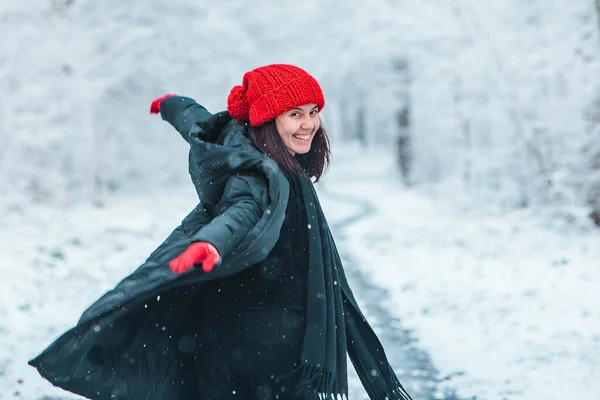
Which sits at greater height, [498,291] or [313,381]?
[313,381]

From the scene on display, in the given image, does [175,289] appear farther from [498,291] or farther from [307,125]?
[498,291]

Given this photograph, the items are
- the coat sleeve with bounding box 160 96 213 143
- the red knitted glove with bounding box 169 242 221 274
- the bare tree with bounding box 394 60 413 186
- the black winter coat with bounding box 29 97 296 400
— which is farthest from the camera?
the bare tree with bounding box 394 60 413 186

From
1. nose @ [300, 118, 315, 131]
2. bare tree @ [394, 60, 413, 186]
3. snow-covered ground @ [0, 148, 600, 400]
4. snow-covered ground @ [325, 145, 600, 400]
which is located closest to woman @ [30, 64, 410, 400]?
nose @ [300, 118, 315, 131]

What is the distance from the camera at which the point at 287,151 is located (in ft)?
8.94

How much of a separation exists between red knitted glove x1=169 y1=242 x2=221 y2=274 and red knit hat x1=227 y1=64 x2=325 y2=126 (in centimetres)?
73

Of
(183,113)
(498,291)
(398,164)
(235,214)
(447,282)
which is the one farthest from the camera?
(398,164)

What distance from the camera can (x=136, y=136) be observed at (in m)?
20.6

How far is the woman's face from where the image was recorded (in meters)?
2.72

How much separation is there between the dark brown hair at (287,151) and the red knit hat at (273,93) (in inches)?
2.1

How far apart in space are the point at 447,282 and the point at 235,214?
22.7 feet

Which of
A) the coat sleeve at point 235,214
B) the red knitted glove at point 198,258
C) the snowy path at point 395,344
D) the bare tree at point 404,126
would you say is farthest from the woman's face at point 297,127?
the bare tree at point 404,126

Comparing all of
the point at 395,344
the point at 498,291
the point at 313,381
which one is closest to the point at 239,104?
the point at 313,381

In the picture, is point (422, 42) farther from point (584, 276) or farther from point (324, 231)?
point (324, 231)

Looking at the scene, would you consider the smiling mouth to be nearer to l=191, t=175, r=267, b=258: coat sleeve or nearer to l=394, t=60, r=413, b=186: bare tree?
l=191, t=175, r=267, b=258: coat sleeve
